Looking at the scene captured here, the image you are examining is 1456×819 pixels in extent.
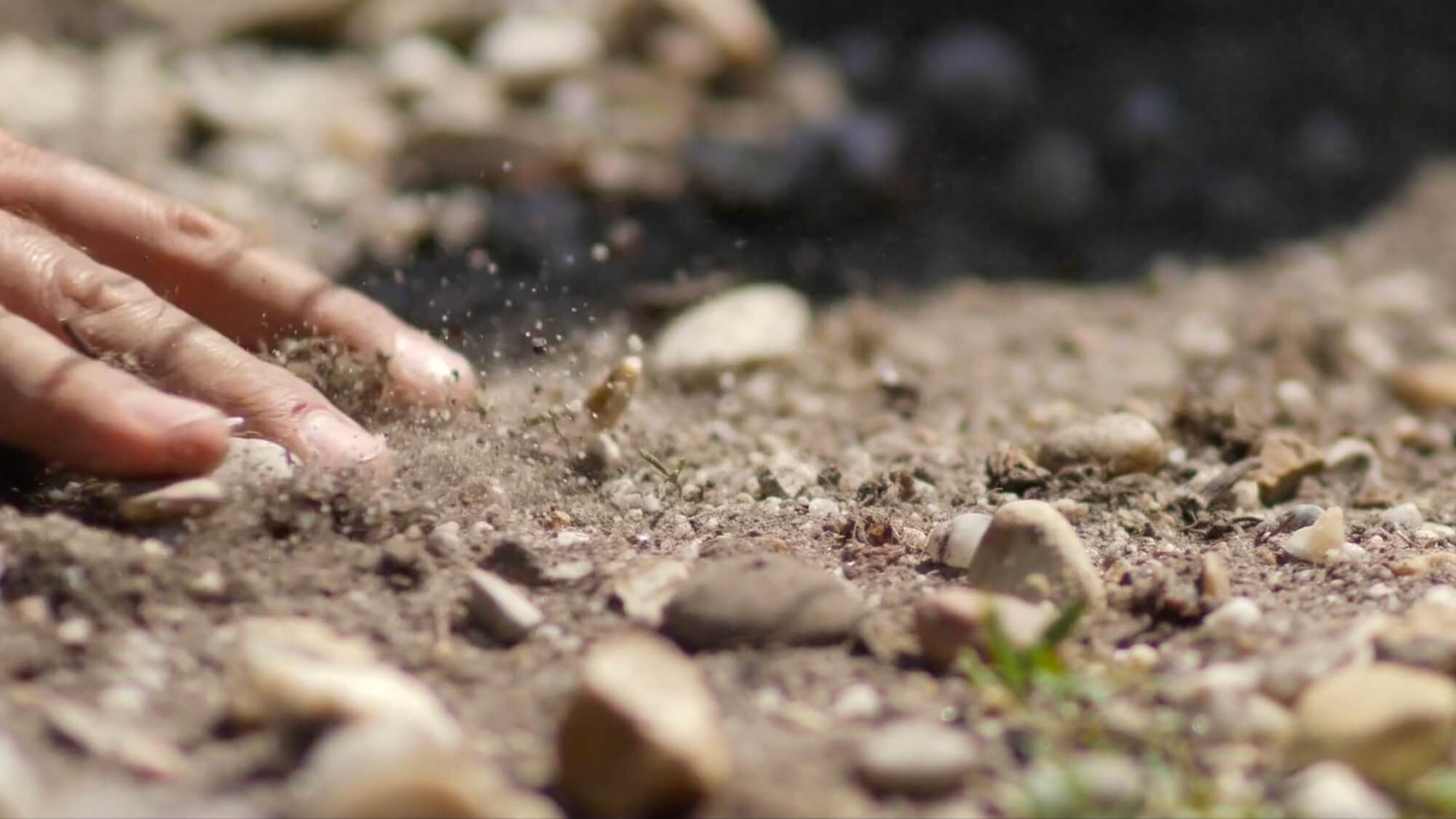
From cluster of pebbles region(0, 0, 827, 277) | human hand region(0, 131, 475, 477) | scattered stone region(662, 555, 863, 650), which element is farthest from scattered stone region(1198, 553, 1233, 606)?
cluster of pebbles region(0, 0, 827, 277)

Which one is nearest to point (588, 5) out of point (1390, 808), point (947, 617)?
point (947, 617)

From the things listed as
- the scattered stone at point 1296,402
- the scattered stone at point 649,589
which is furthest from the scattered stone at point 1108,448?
the scattered stone at point 649,589

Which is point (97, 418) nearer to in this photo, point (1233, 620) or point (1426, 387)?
point (1233, 620)

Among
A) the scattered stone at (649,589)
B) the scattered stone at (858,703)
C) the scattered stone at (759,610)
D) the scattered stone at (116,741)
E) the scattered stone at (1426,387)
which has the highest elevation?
the scattered stone at (1426,387)

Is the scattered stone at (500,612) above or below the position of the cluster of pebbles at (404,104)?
below

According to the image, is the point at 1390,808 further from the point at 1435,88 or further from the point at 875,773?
the point at 1435,88

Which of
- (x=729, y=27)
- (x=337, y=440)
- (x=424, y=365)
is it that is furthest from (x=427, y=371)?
(x=729, y=27)

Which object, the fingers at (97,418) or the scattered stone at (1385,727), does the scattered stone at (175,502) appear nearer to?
the fingers at (97,418)
